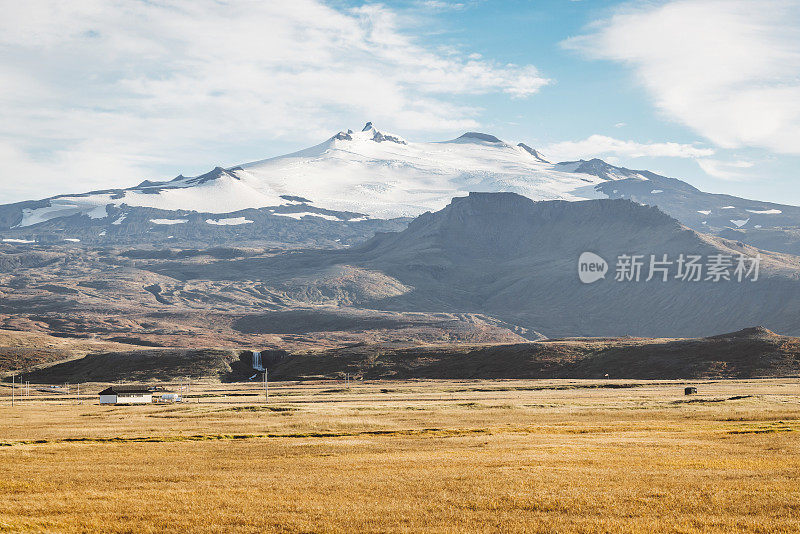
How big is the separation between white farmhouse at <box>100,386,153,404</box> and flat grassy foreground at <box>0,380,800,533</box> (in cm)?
4126

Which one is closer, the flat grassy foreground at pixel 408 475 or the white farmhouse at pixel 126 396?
the flat grassy foreground at pixel 408 475

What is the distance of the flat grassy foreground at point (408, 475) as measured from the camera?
2467cm

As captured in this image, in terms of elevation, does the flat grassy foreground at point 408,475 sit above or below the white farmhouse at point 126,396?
above

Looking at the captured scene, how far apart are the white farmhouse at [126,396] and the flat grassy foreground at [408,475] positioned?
135ft

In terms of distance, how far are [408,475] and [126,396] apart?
88846mm

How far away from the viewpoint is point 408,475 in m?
33.5

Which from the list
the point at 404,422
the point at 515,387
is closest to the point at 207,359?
the point at 515,387

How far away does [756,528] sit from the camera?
2295 centimetres

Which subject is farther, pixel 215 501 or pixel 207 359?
pixel 207 359

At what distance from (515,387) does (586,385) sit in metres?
11.6

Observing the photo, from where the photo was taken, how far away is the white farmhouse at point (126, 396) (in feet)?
364

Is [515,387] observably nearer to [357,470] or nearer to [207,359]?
[207,359]

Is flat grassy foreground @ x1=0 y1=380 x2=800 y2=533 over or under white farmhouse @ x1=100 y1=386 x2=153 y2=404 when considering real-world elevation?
over

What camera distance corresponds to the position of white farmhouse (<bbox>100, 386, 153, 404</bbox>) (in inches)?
4365
